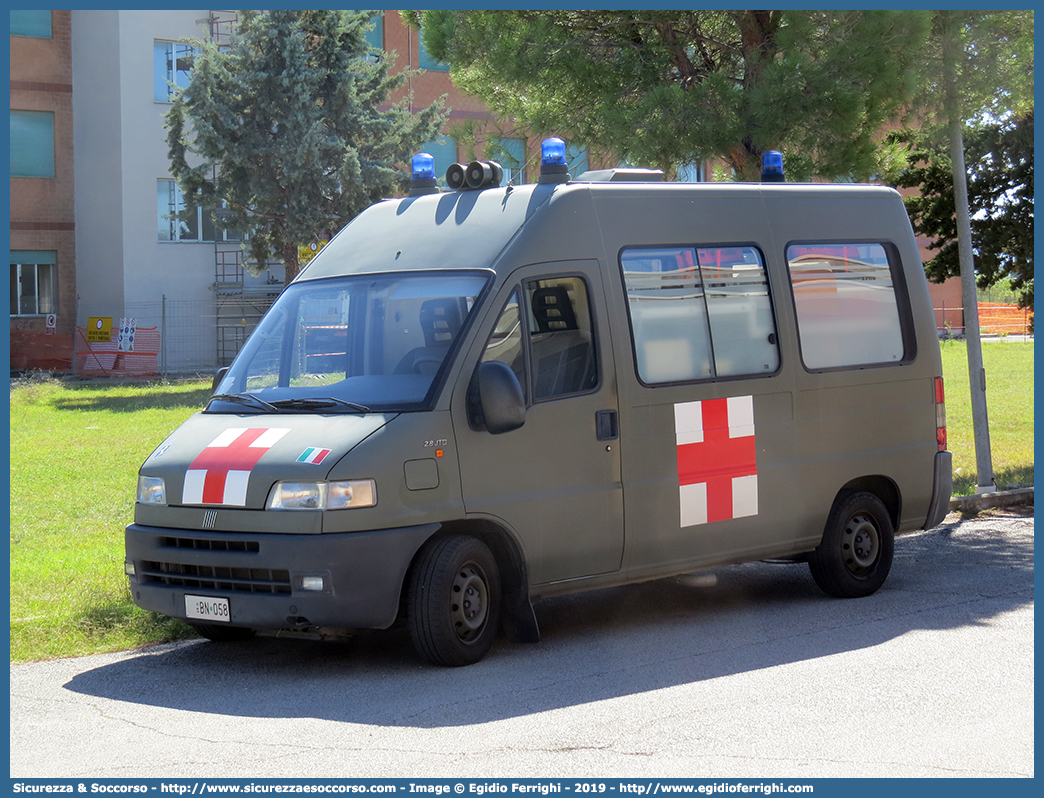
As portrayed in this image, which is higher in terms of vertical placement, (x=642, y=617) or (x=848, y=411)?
(x=848, y=411)

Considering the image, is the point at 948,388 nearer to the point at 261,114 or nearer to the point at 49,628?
the point at 261,114

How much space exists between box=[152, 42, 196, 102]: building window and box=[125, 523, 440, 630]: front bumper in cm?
3436

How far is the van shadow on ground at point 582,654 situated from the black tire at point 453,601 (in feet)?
0.42

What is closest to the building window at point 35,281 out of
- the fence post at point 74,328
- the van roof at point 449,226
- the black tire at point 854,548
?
the fence post at point 74,328

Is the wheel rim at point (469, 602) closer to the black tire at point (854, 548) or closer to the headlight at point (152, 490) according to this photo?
the headlight at point (152, 490)

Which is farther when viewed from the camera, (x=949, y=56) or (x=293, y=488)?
(x=949, y=56)

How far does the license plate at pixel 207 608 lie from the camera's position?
6.82 meters

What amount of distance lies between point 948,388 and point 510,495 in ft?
72.5

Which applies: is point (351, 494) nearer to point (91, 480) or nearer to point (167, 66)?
point (91, 480)

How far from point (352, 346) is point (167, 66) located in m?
34.2

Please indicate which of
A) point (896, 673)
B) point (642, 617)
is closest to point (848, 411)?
point (642, 617)

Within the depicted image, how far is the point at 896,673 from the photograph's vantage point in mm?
6719
